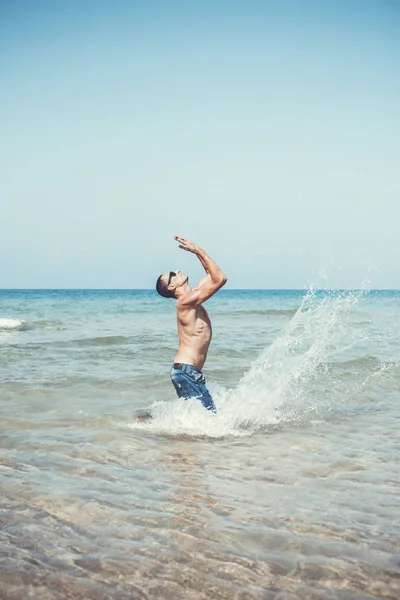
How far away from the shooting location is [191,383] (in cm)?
650

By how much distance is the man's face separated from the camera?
656 cm

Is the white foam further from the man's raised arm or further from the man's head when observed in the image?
the man's raised arm

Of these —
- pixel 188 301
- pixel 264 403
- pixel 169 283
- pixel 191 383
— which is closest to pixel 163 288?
pixel 169 283

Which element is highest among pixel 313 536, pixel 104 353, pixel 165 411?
pixel 313 536

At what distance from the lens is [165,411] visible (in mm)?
7023

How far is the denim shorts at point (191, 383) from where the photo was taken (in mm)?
6508

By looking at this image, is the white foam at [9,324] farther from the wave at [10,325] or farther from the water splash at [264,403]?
the water splash at [264,403]

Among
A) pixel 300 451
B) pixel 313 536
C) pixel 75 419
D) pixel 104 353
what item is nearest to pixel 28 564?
pixel 313 536

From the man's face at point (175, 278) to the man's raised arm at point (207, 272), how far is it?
313 millimetres

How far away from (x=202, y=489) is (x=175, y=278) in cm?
291

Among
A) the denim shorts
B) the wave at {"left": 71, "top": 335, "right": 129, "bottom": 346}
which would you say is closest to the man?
the denim shorts

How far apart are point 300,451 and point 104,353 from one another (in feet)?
28.0

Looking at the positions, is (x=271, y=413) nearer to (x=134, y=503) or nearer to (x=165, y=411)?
(x=165, y=411)

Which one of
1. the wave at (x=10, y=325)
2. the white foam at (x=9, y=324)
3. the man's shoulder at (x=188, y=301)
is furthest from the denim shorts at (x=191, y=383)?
the white foam at (x=9, y=324)
